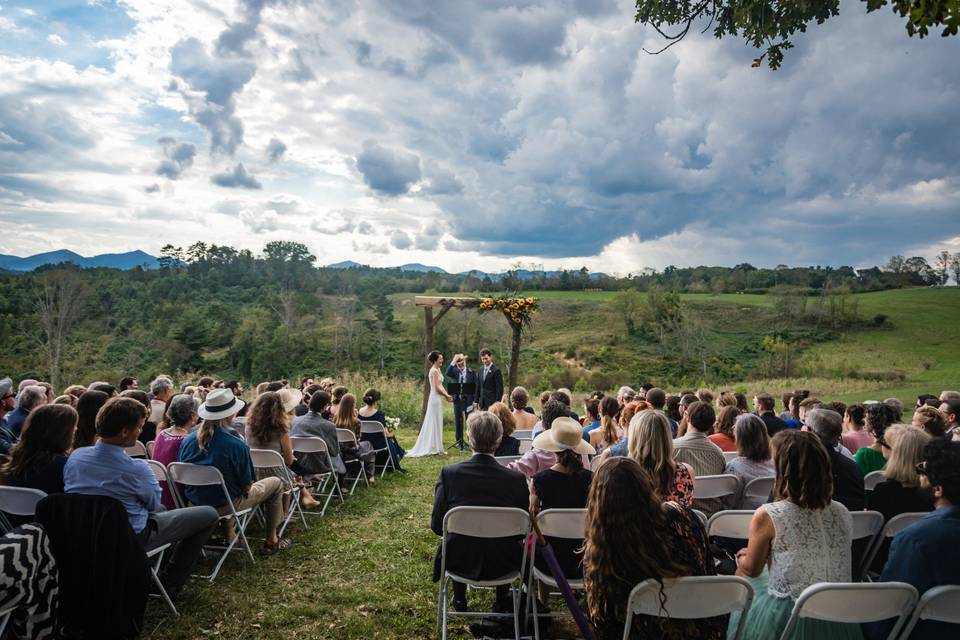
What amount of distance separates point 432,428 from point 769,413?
5.84m

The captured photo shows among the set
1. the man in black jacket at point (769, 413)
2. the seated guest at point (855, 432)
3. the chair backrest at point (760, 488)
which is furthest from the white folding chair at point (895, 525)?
the man in black jacket at point (769, 413)

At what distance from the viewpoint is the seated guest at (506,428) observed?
5367mm

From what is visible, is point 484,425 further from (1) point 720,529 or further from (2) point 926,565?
(2) point 926,565

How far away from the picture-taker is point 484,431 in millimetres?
3623

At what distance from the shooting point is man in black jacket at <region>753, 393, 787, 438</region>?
612cm

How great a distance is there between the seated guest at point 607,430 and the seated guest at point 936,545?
2914 millimetres

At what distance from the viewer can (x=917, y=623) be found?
251 centimetres

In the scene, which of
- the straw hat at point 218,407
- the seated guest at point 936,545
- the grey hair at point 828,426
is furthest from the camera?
the straw hat at point 218,407

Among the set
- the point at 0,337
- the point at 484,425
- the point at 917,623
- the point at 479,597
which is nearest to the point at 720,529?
the point at 917,623

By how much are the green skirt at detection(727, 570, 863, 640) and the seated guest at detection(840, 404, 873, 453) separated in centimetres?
341

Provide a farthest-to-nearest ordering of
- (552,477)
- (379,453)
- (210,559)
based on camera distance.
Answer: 1. (379,453)
2. (210,559)
3. (552,477)

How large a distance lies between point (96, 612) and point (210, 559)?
1660 millimetres

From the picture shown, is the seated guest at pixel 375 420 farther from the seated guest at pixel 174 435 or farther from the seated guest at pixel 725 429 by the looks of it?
the seated guest at pixel 725 429

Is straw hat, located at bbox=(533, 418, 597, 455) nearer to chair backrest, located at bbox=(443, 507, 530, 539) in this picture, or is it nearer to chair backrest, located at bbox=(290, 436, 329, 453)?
chair backrest, located at bbox=(443, 507, 530, 539)
